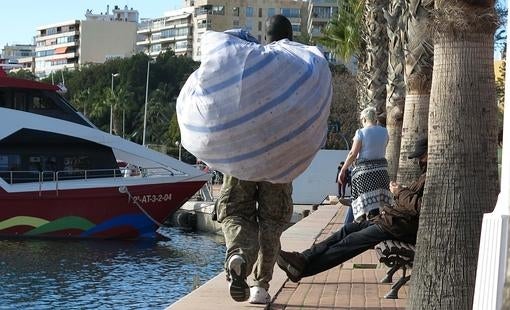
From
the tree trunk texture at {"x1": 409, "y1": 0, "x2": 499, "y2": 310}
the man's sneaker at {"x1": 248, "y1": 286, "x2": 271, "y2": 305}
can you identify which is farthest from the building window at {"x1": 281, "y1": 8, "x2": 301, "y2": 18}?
the tree trunk texture at {"x1": 409, "y1": 0, "x2": 499, "y2": 310}

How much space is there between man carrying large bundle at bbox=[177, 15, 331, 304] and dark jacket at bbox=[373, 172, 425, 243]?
149 cm

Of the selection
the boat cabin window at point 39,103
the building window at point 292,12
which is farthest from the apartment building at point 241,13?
the boat cabin window at point 39,103

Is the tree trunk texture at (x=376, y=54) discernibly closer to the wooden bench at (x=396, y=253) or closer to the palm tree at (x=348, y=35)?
the palm tree at (x=348, y=35)

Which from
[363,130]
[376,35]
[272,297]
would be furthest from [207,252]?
[272,297]

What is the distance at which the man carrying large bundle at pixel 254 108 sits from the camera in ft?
21.5

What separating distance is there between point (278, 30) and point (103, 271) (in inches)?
586

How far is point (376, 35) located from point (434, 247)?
1866cm

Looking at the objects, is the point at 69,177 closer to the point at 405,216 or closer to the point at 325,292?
the point at 325,292

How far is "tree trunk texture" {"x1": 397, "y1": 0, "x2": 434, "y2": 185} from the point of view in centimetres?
1201

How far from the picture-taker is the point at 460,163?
6391 millimetres

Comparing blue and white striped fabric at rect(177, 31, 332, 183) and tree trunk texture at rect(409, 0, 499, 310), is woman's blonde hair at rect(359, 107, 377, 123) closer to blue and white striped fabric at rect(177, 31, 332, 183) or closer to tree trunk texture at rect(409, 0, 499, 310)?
blue and white striped fabric at rect(177, 31, 332, 183)

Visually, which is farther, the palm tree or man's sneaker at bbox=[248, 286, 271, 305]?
the palm tree

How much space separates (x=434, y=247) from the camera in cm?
648

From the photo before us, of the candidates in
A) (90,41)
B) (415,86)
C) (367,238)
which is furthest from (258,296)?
(90,41)
